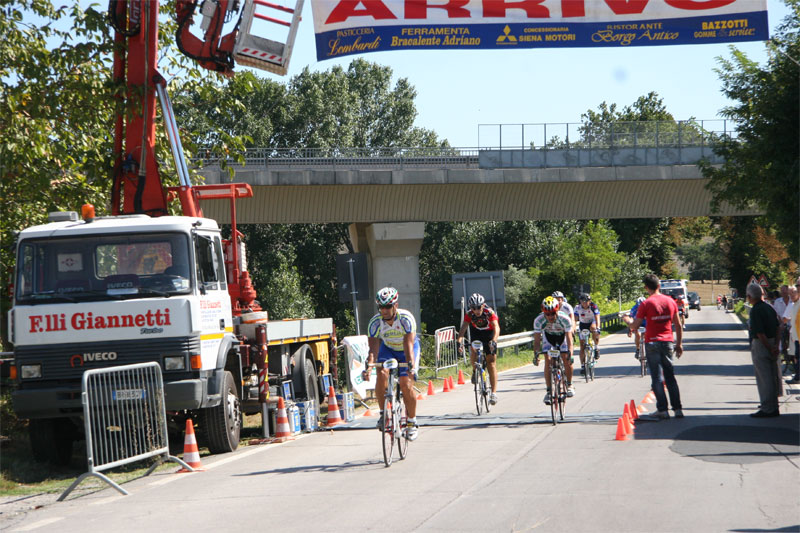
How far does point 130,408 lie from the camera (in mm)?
10961

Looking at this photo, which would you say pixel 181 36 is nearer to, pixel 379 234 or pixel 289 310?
pixel 379 234

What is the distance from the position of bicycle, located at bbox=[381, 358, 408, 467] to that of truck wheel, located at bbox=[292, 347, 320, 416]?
186 inches

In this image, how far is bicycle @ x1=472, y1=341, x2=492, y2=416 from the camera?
1553 cm

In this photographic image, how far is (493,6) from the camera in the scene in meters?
15.3

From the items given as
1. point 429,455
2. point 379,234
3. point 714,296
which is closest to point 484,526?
point 429,455

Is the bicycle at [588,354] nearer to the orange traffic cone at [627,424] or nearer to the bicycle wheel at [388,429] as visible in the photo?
the orange traffic cone at [627,424]

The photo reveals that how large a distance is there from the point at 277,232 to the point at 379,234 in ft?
81.4

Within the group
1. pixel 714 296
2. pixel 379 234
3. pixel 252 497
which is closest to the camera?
pixel 252 497

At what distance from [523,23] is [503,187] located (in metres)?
23.1

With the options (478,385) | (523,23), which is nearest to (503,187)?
(523,23)

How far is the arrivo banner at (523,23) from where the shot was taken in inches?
603

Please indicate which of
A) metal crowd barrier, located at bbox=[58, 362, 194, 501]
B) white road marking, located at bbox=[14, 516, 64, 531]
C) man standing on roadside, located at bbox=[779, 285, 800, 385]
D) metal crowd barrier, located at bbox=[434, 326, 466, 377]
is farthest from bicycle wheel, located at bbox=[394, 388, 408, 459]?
metal crowd barrier, located at bbox=[434, 326, 466, 377]

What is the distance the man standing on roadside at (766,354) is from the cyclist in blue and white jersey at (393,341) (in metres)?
5.62

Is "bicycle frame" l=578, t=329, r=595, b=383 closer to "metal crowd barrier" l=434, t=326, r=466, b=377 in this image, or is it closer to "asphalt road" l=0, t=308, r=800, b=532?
"metal crowd barrier" l=434, t=326, r=466, b=377
